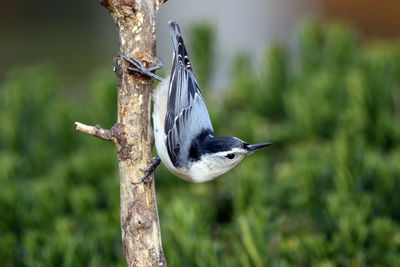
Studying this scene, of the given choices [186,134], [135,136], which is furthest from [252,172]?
[135,136]

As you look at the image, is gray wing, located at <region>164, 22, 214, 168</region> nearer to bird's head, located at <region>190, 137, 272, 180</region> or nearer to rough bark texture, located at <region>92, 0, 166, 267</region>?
bird's head, located at <region>190, 137, 272, 180</region>

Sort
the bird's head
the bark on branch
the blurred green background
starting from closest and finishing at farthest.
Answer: the bark on branch, the bird's head, the blurred green background

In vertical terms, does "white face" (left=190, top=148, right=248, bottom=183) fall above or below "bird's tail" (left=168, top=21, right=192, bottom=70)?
below

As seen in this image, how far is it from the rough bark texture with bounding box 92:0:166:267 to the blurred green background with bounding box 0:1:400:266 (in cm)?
34

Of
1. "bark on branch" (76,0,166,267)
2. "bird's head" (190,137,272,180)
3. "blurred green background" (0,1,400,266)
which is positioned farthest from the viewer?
"blurred green background" (0,1,400,266)

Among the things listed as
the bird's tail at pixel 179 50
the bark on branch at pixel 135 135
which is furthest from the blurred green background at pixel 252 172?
the bird's tail at pixel 179 50

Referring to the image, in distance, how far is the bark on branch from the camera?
1412 millimetres

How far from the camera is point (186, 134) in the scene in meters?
1.74

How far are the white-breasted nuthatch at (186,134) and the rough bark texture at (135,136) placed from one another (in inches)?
3.9

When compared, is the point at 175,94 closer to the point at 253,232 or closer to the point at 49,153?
the point at 253,232

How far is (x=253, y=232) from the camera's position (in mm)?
1757

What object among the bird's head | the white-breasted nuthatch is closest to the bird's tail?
the white-breasted nuthatch

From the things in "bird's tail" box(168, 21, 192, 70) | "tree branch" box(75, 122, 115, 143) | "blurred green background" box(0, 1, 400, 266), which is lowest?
"blurred green background" box(0, 1, 400, 266)

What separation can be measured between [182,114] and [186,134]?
0.07 meters
